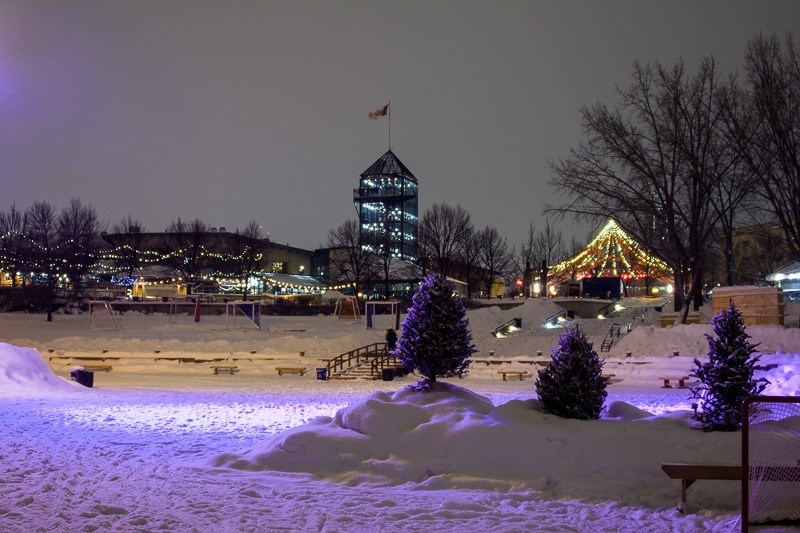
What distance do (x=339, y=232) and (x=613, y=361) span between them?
2111 inches

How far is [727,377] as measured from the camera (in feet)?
33.0

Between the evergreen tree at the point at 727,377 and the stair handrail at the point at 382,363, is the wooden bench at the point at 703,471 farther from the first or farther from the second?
the stair handrail at the point at 382,363

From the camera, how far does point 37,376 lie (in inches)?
724

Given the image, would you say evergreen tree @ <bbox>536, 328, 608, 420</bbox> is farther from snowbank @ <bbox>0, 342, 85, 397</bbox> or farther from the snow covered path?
snowbank @ <bbox>0, 342, 85, 397</bbox>

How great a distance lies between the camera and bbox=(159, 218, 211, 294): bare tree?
76.6 metres

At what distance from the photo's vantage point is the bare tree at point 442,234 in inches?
2522

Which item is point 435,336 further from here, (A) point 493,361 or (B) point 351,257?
(B) point 351,257

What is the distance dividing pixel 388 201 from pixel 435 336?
7810cm

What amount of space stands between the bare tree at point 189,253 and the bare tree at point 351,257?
15262 mm

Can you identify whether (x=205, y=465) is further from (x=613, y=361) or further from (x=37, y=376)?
(x=613, y=361)

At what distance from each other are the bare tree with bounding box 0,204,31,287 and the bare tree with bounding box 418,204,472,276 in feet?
116

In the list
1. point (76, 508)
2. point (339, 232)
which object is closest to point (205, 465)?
point (76, 508)

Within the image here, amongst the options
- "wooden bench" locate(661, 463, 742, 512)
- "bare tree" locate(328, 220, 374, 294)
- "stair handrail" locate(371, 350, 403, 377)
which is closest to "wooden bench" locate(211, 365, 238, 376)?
"stair handrail" locate(371, 350, 403, 377)

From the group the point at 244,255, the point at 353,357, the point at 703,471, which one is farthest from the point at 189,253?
the point at 703,471
